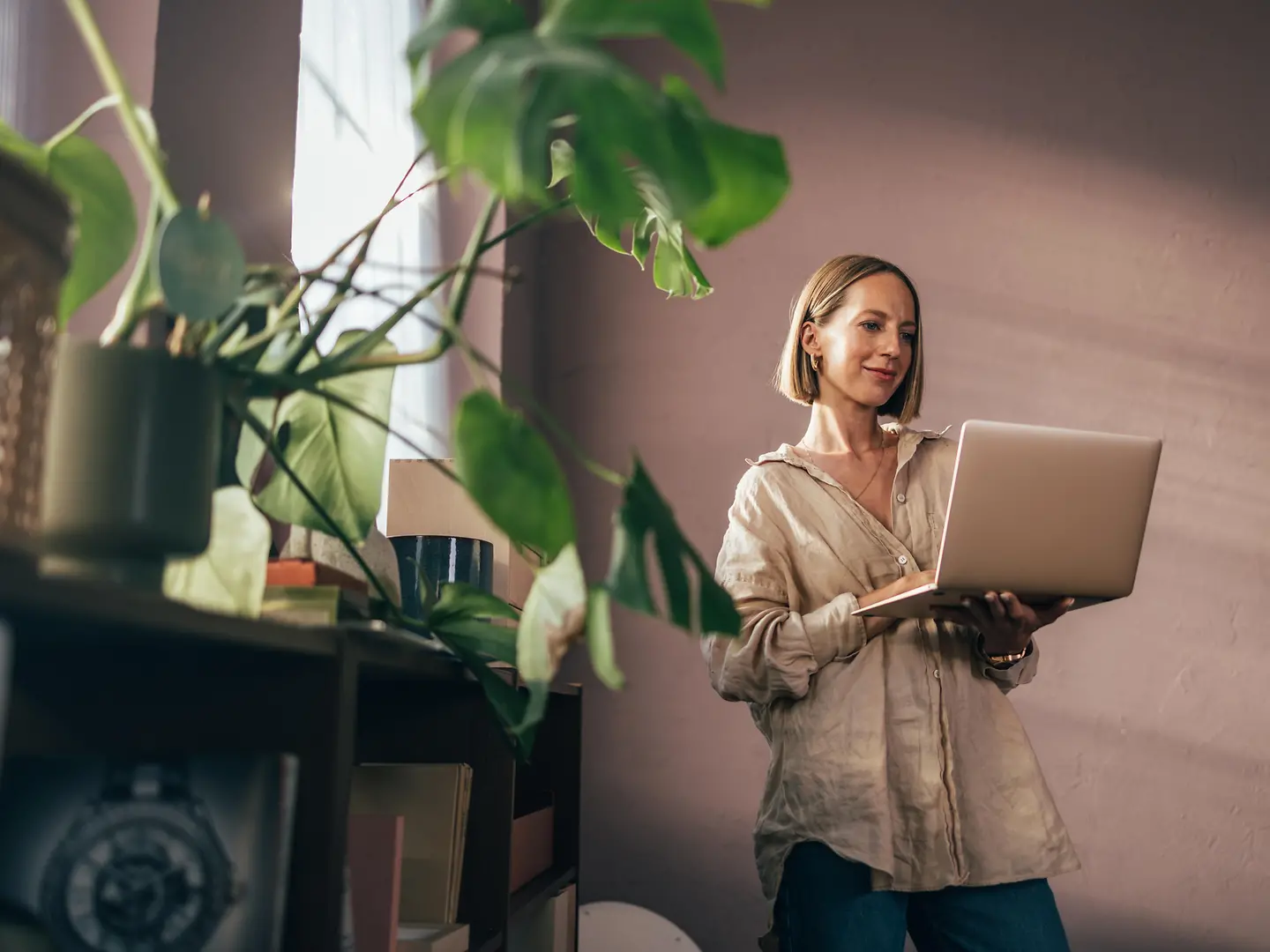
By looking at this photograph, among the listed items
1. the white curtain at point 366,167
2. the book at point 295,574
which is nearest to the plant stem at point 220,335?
the book at point 295,574

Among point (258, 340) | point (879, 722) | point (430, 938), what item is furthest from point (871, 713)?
point (258, 340)

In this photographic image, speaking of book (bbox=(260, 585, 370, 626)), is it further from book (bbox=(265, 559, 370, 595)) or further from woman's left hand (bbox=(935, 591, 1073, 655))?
woman's left hand (bbox=(935, 591, 1073, 655))

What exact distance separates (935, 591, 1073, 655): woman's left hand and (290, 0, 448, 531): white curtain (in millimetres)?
949

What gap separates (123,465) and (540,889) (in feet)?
4.00

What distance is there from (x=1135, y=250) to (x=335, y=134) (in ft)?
6.89

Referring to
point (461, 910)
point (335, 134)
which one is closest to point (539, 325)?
point (335, 134)

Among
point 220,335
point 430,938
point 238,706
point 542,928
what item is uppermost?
point 220,335

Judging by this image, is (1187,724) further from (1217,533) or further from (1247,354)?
(1247,354)

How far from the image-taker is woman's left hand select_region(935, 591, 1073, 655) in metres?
1.56

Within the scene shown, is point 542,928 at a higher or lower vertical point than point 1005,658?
lower

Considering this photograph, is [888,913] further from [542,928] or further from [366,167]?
[366,167]

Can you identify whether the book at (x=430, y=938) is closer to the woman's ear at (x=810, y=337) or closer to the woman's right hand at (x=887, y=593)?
the woman's right hand at (x=887, y=593)

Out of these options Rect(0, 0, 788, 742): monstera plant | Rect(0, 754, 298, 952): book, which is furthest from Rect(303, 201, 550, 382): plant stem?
Rect(0, 754, 298, 952): book

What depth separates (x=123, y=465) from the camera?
0.62 m
